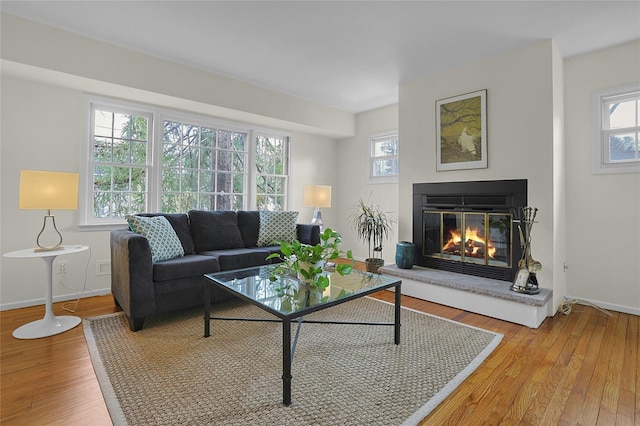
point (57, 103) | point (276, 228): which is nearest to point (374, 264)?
point (276, 228)

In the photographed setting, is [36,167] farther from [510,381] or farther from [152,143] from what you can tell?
[510,381]

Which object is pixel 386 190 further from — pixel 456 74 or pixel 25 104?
pixel 25 104

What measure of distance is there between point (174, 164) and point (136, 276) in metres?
1.98

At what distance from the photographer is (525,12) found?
2.48m

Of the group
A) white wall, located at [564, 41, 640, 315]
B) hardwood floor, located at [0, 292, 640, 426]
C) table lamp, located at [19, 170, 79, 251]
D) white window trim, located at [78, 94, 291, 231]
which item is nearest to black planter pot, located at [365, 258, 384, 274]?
hardwood floor, located at [0, 292, 640, 426]

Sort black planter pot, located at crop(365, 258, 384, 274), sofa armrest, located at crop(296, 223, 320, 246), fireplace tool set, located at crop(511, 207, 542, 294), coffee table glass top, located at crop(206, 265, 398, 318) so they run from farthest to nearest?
black planter pot, located at crop(365, 258, 384, 274)
sofa armrest, located at crop(296, 223, 320, 246)
fireplace tool set, located at crop(511, 207, 542, 294)
coffee table glass top, located at crop(206, 265, 398, 318)

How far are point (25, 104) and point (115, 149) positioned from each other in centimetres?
81

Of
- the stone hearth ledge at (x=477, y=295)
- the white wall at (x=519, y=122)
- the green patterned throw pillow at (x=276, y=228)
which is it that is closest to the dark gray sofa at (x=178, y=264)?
the green patterned throw pillow at (x=276, y=228)

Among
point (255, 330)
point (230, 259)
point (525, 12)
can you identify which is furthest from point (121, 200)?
point (525, 12)

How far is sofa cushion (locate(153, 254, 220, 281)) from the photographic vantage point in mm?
2523

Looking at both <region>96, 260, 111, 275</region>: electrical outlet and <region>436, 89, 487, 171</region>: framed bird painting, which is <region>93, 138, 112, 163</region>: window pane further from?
<region>436, 89, 487, 171</region>: framed bird painting

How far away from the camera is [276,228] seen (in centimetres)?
384

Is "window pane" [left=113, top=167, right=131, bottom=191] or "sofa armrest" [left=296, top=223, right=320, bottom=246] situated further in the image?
"sofa armrest" [left=296, top=223, right=320, bottom=246]

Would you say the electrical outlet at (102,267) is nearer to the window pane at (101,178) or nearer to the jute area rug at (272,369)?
the window pane at (101,178)
